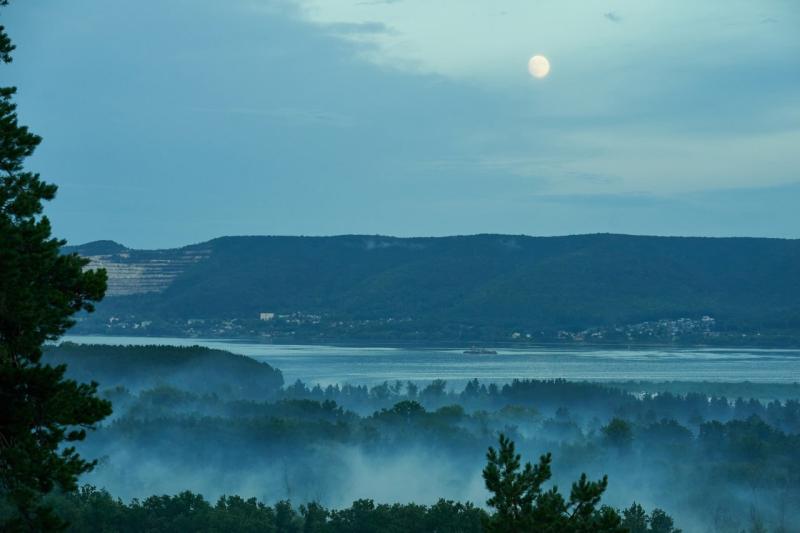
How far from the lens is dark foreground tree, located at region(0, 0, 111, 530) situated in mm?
16031

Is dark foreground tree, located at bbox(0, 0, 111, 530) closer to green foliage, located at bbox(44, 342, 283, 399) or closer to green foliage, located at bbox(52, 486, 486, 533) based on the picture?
green foliage, located at bbox(52, 486, 486, 533)

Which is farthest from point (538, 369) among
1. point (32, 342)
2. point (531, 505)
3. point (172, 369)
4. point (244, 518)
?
point (32, 342)

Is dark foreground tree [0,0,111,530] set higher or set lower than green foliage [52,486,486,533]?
higher

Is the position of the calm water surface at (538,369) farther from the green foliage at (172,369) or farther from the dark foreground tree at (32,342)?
the dark foreground tree at (32,342)

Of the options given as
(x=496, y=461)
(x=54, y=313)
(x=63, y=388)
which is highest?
(x=54, y=313)

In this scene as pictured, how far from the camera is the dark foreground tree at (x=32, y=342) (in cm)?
1603

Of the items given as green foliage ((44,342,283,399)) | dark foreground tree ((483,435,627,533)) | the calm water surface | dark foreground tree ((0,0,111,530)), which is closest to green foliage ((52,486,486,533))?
dark foreground tree ((483,435,627,533))

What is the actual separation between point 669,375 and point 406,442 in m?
87.1

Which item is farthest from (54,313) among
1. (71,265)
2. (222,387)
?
(222,387)

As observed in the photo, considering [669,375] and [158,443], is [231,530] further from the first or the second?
[669,375]

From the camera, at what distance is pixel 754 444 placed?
86688 millimetres

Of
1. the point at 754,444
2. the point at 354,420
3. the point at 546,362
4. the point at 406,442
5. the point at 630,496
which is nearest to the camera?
the point at 630,496

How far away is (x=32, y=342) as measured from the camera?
16.7 metres

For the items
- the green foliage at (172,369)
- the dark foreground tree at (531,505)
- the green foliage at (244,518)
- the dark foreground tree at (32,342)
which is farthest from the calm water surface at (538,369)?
the dark foreground tree at (32,342)
